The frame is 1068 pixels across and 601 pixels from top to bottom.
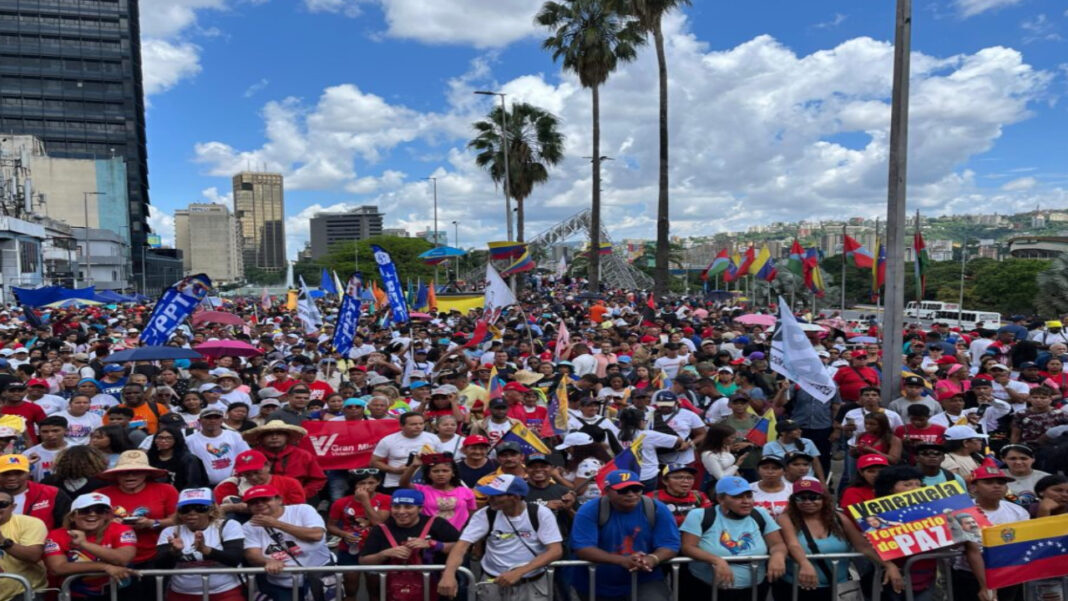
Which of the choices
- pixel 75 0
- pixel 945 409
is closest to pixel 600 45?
pixel 945 409

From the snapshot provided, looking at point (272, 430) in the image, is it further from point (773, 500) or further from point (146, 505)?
point (773, 500)

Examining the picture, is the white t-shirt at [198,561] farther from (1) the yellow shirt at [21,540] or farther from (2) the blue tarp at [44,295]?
(2) the blue tarp at [44,295]

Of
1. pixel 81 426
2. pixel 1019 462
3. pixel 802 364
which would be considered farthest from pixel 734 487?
pixel 81 426

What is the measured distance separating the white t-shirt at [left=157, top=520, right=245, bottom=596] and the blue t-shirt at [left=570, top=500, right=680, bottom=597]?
2078 mm

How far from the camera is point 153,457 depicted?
5.82 meters

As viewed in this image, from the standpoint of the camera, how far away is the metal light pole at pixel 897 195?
8625 millimetres

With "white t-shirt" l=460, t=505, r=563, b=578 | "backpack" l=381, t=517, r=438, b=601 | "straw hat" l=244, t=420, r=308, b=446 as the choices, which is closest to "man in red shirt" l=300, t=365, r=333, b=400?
"straw hat" l=244, t=420, r=308, b=446

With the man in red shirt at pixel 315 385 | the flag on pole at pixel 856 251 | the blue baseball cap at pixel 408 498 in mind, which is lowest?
the man in red shirt at pixel 315 385

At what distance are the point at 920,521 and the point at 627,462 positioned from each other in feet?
6.89

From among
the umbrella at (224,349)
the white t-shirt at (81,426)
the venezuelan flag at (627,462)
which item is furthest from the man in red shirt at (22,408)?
the venezuelan flag at (627,462)

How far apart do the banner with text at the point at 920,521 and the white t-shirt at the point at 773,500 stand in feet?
1.99

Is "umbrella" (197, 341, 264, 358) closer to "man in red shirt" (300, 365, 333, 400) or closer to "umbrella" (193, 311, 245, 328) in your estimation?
"man in red shirt" (300, 365, 333, 400)

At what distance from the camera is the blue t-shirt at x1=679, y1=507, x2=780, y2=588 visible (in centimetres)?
439

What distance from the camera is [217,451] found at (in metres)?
6.25
